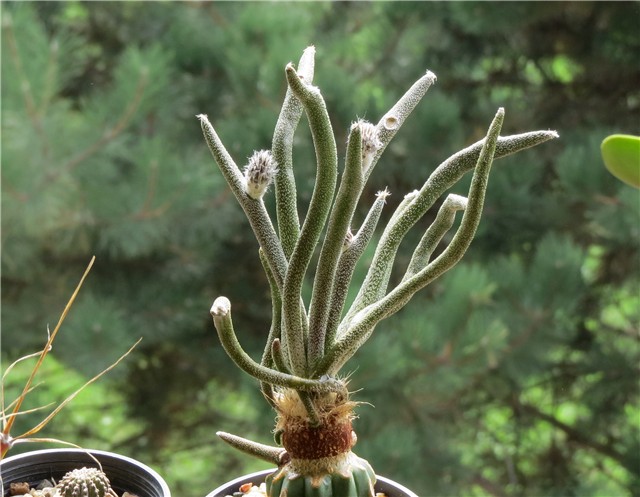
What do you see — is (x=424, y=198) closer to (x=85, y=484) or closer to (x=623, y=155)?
(x=623, y=155)

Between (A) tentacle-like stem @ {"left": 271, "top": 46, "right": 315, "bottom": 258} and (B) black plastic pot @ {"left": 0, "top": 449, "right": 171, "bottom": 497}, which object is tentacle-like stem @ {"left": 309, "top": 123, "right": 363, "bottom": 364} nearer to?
(A) tentacle-like stem @ {"left": 271, "top": 46, "right": 315, "bottom": 258}

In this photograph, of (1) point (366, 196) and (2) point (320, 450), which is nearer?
(2) point (320, 450)


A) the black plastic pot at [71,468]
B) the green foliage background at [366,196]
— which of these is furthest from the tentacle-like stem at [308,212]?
the green foliage background at [366,196]

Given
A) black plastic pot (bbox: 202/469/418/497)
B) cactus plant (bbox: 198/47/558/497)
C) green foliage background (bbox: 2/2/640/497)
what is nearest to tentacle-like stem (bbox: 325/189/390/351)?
cactus plant (bbox: 198/47/558/497)

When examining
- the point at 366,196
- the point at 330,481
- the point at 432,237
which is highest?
the point at 366,196

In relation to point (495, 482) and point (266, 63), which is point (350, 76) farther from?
point (495, 482)

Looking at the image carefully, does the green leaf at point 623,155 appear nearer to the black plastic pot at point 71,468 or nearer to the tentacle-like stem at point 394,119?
the tentacle-like stem at point 394,119

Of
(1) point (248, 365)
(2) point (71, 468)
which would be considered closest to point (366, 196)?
(2) point (71, 468)
